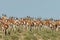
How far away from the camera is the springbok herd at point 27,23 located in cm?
1542

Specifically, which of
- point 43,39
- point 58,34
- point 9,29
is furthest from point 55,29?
point 9,29

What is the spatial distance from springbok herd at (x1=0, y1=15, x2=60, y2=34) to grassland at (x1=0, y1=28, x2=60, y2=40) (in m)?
0.58

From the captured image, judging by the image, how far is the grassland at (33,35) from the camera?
47.0ft

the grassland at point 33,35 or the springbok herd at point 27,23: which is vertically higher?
the springbok herd at point 27,23

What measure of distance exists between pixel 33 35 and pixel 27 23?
83.2 inches

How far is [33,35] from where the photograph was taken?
591 inches

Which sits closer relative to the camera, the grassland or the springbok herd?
the grassland

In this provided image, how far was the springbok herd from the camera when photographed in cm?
1542

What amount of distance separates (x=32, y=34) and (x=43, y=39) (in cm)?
65

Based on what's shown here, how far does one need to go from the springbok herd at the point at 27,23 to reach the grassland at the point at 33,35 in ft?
1.90

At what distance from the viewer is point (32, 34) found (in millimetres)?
15164

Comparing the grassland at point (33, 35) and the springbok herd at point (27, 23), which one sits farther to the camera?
the springbok herd at point (27, 23)

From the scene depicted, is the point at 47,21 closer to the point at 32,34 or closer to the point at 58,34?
the point at 58,34

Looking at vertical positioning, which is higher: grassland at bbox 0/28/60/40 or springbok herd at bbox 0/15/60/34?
springbok herd at bbox 0/15/60/34
